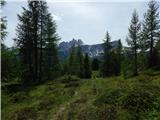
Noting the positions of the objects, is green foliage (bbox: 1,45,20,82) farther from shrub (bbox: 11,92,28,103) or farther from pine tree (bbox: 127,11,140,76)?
pine tree (bbox: 127,11,140,76)

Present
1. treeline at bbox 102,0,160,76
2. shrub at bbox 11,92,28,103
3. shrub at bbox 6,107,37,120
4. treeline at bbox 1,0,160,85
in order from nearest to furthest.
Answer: shrub at bbox 6,107,37,120, shrub at bbox 11,92,28,103, treeline at bbox 1,0,160,85, treeline at bbox 102,0,160,76

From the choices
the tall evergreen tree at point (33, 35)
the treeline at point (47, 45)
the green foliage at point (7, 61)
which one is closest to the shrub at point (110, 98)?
the green foliage at point (7, 61)

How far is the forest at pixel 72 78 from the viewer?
52.2 ft

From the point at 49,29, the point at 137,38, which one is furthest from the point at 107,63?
the point at 49,29

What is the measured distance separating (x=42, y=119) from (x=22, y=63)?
27241 mm

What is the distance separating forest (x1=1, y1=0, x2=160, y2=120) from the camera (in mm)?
15906

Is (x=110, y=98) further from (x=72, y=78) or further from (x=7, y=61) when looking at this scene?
(x=72, y=78)

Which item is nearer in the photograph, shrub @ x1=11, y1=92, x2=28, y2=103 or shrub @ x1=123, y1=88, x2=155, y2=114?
shrub @ x1=123, y1=88, x2=155, y2=114

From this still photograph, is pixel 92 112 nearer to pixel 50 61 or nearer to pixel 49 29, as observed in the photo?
pixel 49 29

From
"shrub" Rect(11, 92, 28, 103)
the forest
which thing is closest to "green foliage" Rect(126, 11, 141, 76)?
the forest

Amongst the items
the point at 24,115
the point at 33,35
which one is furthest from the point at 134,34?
the point at 24,115

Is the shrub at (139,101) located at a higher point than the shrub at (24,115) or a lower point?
higher

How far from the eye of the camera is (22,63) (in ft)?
146

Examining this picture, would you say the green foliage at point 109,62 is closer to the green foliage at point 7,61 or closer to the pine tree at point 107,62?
the pine tree at point 107,62
